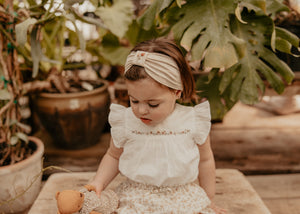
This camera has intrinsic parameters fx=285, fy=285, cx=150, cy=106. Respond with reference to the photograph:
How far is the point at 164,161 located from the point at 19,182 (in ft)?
2.24

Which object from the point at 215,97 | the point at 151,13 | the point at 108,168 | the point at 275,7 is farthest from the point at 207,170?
the point at 275,7

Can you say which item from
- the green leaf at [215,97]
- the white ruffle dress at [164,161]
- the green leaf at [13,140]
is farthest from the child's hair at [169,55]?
the green leaf at [13,140]

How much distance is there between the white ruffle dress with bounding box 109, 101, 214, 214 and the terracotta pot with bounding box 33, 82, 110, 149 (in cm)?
81

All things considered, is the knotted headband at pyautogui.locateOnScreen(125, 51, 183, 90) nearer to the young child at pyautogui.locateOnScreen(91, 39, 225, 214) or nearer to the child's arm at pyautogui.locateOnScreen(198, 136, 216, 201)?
the young child at pyautogui.locateOnScreen(91, 39, 225, 214)

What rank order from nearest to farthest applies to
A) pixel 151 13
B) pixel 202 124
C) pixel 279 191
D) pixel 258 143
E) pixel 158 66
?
pixel 158 66 < pixel 202 124 < pixel 151 13 < pixel 279 191 < pixel 258 143

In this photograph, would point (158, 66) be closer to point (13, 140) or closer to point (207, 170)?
point (207, 170)

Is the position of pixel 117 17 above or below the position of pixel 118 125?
above

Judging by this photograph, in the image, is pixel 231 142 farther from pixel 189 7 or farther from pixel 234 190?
pixel 189 7

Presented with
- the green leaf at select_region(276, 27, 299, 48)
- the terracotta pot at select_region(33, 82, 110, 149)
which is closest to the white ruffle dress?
the green leaf at select_region(276, 27, 299, 48)

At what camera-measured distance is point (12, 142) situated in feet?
3.95

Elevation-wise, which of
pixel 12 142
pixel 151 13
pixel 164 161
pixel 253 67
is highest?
pixel 151 13

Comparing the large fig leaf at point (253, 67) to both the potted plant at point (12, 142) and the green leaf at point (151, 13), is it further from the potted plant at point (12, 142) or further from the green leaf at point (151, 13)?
the potted plant at point (12, 142)

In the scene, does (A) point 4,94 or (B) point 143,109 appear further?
(A) point 4,94

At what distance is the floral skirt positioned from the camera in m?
0.85
